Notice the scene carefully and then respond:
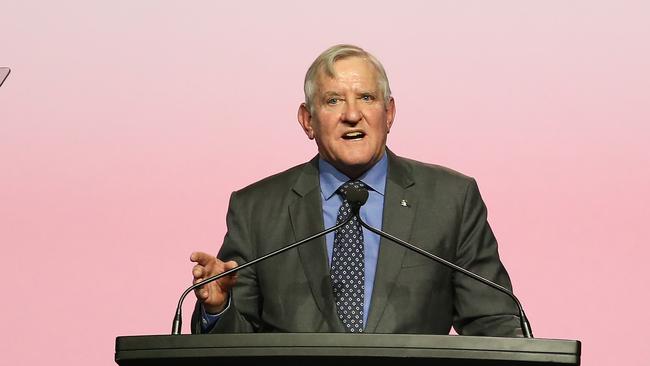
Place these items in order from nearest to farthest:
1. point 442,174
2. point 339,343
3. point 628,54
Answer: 1. point 339,343
2. point 442,174
3. point 628,54

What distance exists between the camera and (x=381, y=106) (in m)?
3.07

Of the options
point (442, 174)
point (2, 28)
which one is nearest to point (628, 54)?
point (442, 174)

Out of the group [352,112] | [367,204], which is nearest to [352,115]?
[352,112]

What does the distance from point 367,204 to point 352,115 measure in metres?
0.23

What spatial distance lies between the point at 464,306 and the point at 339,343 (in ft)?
2.94

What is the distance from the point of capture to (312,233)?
3043mm

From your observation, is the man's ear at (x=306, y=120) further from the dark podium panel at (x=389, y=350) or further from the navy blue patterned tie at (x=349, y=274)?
the dark podium panel at (x=389, y=350)

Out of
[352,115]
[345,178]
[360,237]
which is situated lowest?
[360,237]

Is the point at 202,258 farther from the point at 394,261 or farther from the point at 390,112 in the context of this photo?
the point at 390,112

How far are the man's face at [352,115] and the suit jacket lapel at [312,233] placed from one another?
0.33 ft

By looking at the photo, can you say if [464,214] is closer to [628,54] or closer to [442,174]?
[442,174]

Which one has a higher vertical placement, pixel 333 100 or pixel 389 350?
pixel 333 100

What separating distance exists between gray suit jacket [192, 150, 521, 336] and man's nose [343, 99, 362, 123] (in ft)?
0.59

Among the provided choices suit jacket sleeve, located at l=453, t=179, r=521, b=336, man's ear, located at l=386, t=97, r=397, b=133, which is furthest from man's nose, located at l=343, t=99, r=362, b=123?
suit jacket sleeve, located at l=453, t=179, r=521, b=336
